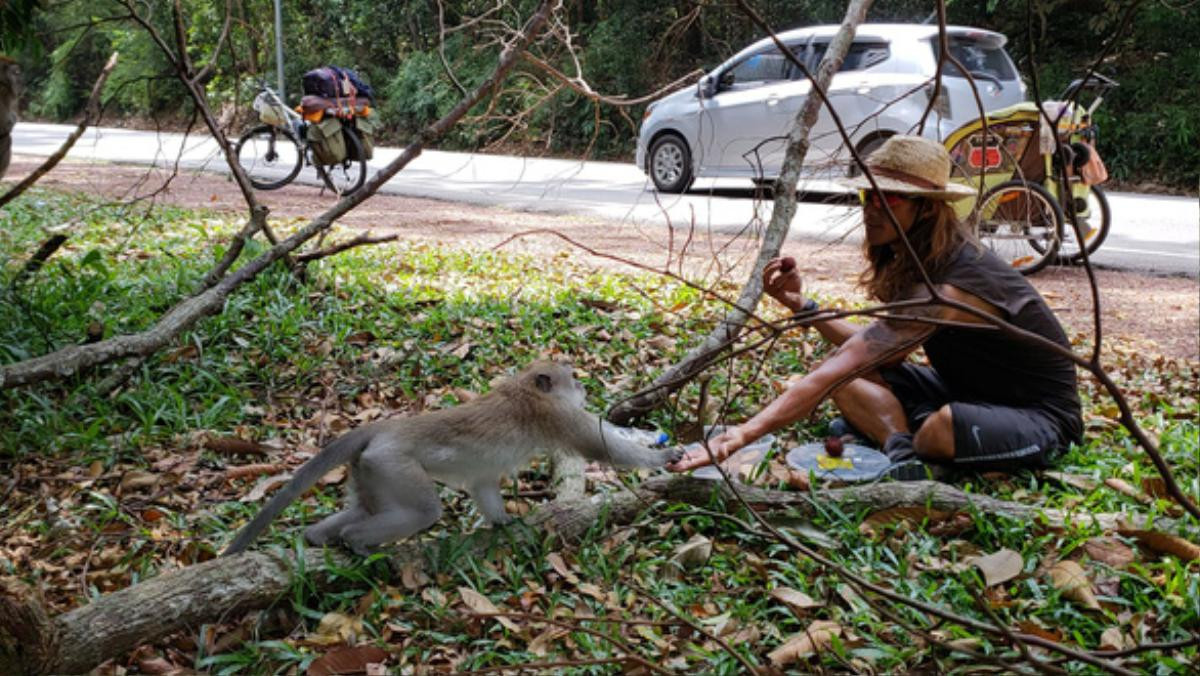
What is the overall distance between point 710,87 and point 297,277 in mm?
8006

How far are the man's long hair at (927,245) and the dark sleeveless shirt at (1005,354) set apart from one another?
0.05m

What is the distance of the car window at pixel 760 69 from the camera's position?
13000 mm

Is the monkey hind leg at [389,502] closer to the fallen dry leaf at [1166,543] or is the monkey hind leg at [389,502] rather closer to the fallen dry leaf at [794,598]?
the fallen dry leaf at [794,598]

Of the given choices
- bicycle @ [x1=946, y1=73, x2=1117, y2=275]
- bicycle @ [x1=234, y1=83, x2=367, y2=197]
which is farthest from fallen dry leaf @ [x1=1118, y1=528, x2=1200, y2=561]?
bicycle @ [x1=234, y1=83, x2=367, y2=197]

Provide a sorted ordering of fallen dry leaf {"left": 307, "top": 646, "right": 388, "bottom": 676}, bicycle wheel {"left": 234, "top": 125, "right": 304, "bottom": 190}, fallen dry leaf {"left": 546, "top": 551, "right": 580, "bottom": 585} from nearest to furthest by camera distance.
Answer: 1. fallen dry leaf {"left": 307, "top": 646, "right": 388, "bottom": 676}
2. fallen dry leaf {"left": 546, "top": 551, "right": 580, "bottom": 585}
3. bicycle wheel {"left": 234, "top": 125, "right": 304, "bottom": 190}

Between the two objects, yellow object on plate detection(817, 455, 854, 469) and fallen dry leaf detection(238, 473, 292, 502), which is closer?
fallen dry leaf detection(238, 473, 292, 502)

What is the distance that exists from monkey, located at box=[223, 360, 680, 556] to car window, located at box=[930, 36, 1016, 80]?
389 inches

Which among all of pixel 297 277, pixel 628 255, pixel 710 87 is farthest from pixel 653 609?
pixel 710 87

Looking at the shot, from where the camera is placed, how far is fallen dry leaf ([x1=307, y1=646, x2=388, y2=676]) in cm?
287

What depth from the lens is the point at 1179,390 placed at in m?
5.77

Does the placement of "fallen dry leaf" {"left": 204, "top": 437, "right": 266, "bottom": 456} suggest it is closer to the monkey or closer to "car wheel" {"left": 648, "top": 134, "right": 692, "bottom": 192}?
the monkey

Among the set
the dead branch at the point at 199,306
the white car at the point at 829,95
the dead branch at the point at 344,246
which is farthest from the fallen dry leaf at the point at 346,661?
the white car at the point at 829,95

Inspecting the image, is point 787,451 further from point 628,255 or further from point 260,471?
point 628,255

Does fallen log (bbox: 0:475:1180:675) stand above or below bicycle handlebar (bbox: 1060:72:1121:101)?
below
